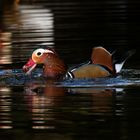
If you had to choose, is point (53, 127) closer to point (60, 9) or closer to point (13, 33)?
point (13, 33)

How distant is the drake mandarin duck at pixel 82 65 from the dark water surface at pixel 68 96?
88 millimetres

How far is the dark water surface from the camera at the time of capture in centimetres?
732

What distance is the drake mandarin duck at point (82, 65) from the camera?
9.61 m

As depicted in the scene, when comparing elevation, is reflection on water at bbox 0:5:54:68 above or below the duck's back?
below

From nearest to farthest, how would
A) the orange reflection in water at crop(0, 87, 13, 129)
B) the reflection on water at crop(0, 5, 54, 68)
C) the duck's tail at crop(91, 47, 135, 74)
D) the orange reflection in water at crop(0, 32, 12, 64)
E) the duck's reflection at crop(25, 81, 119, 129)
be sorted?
the orange reflection in water at crop(0, 87, 13, 129) → the duck's reflection at crop(25, 81, 119, 129) → the duck's tail at crop(91, 47, 135, 74) → the orange reflection in water at crop(0, 32, 12, 64) → the reflection on water at crop(0, 5, 54, 68)

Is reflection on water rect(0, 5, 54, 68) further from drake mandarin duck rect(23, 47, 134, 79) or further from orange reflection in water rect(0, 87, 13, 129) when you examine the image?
orange reflection in water rect(0, 87, 13, 129)

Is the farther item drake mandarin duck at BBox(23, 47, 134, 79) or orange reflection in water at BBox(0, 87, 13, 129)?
drake mandarin duck at BBox(23, 47, 134, 79)

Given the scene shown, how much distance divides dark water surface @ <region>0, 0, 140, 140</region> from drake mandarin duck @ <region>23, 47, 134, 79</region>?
88 millimetres

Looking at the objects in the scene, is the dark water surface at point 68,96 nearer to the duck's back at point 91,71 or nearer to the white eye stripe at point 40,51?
the duck's back at point 91,71

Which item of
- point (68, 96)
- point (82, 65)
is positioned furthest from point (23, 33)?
point (68, 96)

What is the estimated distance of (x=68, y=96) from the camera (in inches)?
353

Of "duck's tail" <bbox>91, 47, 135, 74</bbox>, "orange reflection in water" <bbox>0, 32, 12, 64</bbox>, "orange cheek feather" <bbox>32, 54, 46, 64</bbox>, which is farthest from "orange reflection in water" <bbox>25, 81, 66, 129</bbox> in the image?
"orange reflection in water" <bbox>0, 32, 12, 64</bbox>

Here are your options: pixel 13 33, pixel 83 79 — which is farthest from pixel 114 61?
pixel 13 33

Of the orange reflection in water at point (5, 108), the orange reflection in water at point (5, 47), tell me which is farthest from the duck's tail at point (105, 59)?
the orange reflection in water at point (5, 47)
